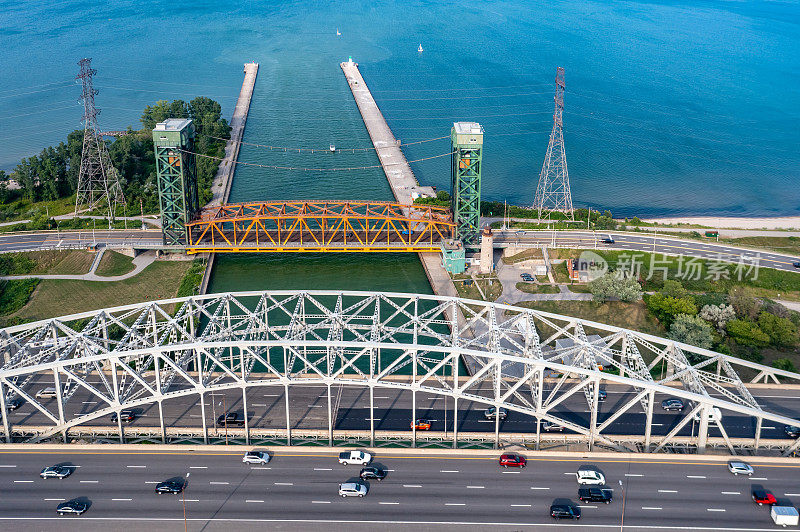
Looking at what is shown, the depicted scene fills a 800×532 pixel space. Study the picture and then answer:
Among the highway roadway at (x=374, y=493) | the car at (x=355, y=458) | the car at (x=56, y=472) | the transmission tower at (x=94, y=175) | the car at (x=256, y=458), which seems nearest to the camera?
the highway roadway at (x=374, y=493)

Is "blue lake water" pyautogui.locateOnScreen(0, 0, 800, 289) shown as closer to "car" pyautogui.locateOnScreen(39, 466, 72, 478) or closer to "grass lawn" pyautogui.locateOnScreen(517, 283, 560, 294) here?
"grass lawn" pyautogui.locateOnScreen(517, 283, 560, 294)

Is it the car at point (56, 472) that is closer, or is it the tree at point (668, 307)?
the car at point (56, 472)

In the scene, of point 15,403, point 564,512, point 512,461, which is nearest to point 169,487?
point 15,403

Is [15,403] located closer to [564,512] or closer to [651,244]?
[564,512]

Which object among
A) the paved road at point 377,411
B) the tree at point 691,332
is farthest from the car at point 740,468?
the tree at point 691,332

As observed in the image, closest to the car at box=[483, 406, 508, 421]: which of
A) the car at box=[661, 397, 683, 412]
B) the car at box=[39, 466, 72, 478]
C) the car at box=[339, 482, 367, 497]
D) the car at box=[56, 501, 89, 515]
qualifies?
the car at box=[661, 397, 683, 412]

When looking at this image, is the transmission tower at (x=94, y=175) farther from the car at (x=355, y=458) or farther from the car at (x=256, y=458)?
the car at (x=355, y=458)

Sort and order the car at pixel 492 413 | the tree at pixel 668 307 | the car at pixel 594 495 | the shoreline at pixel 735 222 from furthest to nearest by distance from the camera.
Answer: the shoreline at pixel 735 222
the tree at pixel 668 307
the car at pixel 492 413
the car at pixel 594 495
